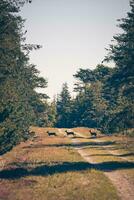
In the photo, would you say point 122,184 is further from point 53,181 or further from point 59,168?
point 59,168

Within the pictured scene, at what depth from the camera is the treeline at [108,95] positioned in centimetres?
4244

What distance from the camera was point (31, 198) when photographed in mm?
18625

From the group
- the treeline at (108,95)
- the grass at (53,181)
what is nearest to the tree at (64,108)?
the treeline at (108,95)

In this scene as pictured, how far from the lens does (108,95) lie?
99.6 meters

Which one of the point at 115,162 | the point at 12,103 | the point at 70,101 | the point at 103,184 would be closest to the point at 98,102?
the point at 70,101

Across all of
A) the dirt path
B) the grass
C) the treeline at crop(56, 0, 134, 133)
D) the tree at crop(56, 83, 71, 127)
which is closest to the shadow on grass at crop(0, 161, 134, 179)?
the grass

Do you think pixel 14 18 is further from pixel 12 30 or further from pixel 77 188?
pixel 77 188

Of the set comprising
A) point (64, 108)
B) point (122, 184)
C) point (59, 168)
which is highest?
point (64, 108)

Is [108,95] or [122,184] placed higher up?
[108,95]

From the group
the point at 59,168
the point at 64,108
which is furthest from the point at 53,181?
the point at 64,108

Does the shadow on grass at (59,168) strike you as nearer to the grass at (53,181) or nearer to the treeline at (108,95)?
the grass at (53,181)

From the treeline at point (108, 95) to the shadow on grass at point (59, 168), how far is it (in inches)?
544

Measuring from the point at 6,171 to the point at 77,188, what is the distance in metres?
8.23

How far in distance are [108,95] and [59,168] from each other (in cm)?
7358
